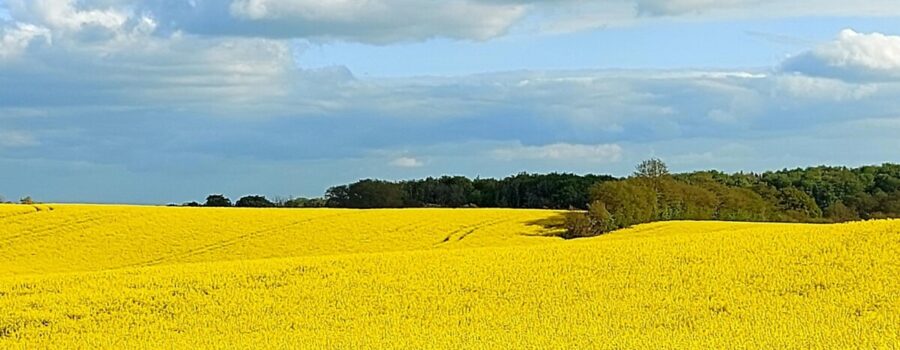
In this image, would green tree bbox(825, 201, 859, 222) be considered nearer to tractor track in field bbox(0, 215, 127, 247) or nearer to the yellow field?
the yellow field

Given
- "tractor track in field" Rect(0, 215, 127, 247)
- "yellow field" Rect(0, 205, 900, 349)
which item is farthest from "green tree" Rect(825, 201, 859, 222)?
"tractor track in field" Rect(0, 215, 127, 247)

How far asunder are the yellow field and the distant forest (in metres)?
17.3

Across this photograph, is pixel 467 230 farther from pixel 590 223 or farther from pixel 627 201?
pixel 627 201

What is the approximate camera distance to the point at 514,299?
18.0 meters

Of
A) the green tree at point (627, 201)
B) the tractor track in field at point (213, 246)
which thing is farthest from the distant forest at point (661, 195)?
the tractor track in field at point (213, 246)

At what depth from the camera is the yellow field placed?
14969 mm

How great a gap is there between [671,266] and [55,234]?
23.9m

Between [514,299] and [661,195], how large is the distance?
1169 inches

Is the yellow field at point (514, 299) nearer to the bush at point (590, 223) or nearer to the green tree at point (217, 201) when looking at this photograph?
the bush at point (590, 223)

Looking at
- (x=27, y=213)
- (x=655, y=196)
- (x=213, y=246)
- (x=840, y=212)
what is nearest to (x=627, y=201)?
(x=655, y=196)

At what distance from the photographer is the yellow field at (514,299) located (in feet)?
49.1

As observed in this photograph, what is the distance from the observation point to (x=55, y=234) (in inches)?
1471

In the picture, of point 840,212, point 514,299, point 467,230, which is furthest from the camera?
point 840,212

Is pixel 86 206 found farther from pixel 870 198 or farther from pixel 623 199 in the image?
pixel 870 198
